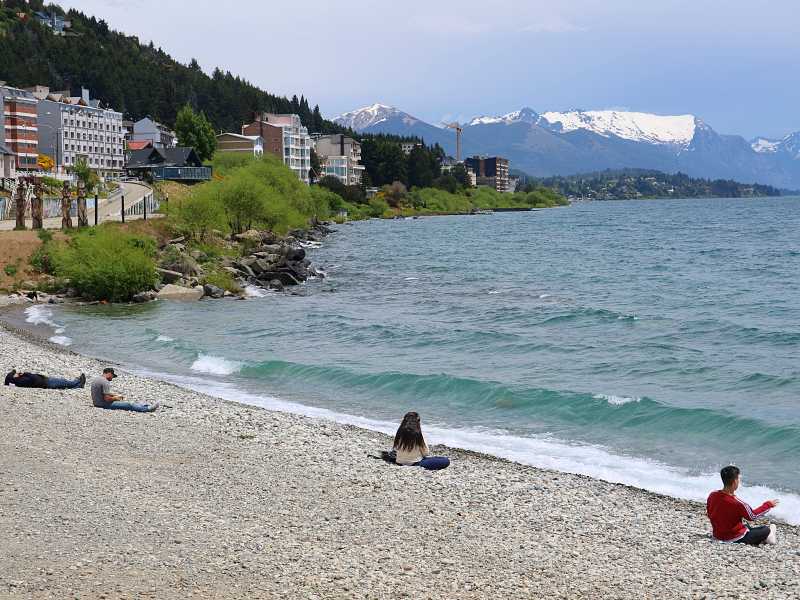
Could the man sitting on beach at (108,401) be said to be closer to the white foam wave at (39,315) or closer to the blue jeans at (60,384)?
the blue jeans at (60,384)

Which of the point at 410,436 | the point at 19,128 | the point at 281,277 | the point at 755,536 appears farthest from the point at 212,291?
the point at 19,128

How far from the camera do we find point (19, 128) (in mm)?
137375

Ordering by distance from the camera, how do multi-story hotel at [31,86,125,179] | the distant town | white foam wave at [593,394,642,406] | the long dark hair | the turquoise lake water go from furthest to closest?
multi-story hotel at [31,86,125,179]
the distant town
white foam wave at [593,394,642,406]
the turquoise lake water
the long dark hair

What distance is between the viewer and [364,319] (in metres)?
44.1

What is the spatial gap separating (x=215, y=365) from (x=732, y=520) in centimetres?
2128

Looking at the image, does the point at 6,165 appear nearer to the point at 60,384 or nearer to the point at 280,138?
the point at 280,138

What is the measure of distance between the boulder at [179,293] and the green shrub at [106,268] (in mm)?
818

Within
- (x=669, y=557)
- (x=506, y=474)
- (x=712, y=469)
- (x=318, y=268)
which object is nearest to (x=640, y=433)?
(x=712, y=469)

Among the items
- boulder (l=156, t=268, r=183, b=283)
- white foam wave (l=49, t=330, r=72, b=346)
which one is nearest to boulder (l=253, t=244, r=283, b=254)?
boulder (l=156, t=268, r=183, b=283)

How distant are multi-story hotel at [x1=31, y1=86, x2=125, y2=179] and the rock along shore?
139 metres

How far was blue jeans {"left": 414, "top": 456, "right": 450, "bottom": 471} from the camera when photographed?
18109 mm

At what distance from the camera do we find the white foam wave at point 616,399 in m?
25.3

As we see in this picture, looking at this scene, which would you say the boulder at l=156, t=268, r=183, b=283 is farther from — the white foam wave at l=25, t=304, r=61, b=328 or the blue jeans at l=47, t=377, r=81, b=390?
the blue jeans at l=47, t=377, r=81, b=390

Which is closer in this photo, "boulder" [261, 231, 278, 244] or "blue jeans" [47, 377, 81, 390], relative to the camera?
"blue jeans" [47, 377, 81, 390]
